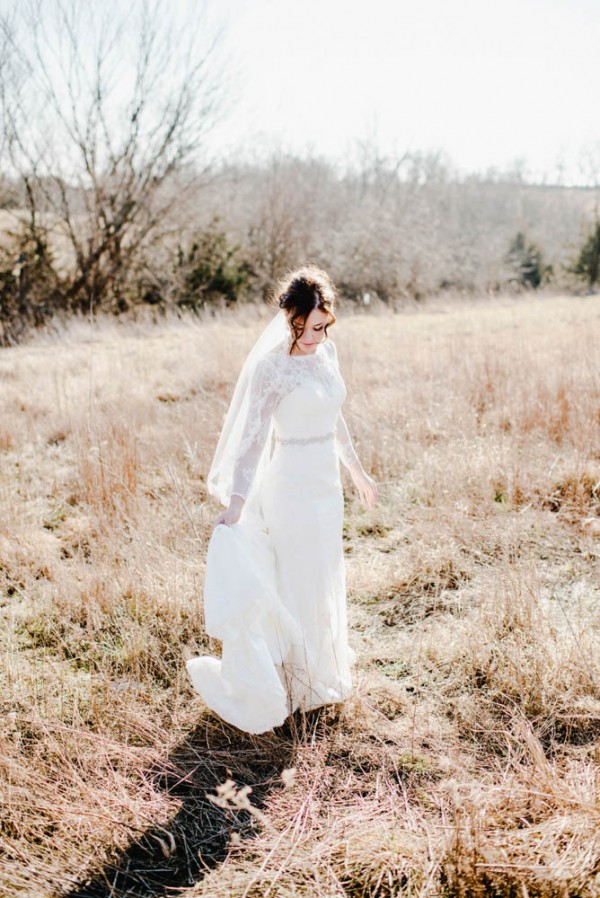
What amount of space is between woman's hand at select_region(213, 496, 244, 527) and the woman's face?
70 centimetres

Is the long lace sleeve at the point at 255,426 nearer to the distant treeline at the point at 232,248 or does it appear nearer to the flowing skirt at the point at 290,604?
the flowing skirt at the point at 290,604

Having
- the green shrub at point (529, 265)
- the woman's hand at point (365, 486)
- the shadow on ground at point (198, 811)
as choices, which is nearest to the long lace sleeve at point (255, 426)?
the woman's hand at point (365, 486)

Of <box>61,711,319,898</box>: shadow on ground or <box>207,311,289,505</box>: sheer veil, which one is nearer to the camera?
<box>61,711,319,898</box>: shadow on ground

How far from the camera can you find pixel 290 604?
9.50 ft

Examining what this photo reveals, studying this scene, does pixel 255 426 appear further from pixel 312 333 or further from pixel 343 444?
pixel 343 444

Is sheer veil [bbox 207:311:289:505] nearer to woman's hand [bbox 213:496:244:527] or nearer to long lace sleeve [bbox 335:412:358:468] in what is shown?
woman's hand [bbox 213:496:244:527]

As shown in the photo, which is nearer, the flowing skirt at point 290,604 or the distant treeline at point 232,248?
the flowing skirt at point 290,604

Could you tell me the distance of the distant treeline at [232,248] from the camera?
52.8ft

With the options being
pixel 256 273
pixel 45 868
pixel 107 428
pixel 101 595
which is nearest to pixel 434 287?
pixel 256 273

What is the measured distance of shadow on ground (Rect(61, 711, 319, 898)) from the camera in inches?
85.4

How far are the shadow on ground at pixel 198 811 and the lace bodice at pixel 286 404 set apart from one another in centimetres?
105

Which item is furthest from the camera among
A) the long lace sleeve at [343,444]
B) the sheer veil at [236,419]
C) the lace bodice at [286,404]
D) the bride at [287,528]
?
the long lace sleeve at [343,444]

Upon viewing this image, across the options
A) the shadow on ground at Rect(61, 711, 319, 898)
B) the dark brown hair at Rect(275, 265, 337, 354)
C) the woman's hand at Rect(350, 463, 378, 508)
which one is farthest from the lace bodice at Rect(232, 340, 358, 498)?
the shadow on ground at Rect(61, 711, 319, 898)

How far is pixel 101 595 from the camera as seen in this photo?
12.2 feet
